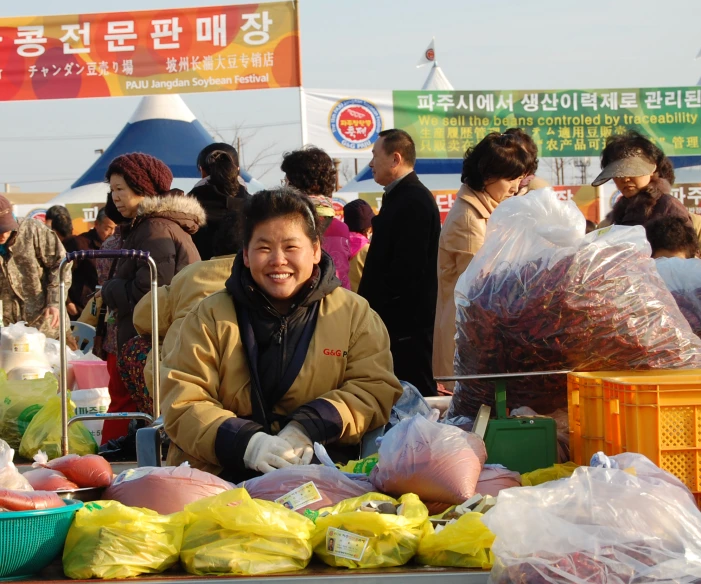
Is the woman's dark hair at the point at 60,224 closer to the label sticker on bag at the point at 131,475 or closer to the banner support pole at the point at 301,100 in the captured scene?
the banner support pole at the point at 301,100

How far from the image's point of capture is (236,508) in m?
2.20

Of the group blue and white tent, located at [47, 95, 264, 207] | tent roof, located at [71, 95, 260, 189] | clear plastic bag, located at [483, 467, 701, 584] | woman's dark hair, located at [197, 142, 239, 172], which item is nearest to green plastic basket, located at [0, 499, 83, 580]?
clear plastic bag, located at [483, 467, 701, 584]

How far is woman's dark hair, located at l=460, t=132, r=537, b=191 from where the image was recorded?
4746mm

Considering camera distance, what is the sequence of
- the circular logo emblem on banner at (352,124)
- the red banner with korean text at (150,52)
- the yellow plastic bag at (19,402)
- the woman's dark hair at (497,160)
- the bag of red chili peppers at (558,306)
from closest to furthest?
the bag of red chili peppers at (558,306), the woman's dark hair at (497,160), the yellow plastic bag at (19,402), the red banner with korean text at (150,52), the circular logo emblem on banner at (352,124)

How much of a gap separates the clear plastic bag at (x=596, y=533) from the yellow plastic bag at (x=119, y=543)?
721 millimetres

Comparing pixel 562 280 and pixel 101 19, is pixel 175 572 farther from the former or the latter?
pixel 101 19

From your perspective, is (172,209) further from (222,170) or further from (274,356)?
(274,356)

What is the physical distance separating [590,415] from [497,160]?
232cm

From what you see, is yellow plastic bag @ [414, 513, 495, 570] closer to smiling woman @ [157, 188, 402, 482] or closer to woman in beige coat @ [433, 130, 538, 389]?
smiling woman @ [157, 188, 402, 482]

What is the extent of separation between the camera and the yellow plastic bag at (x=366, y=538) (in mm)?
2154

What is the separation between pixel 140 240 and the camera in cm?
527

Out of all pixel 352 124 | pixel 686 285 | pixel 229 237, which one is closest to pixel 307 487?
pixel 686 285

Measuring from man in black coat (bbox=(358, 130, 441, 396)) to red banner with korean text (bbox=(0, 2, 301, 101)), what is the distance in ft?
23.9

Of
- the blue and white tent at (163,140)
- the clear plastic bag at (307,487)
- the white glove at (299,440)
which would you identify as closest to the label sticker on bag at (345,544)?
the clear plastic bag at (307,487)
